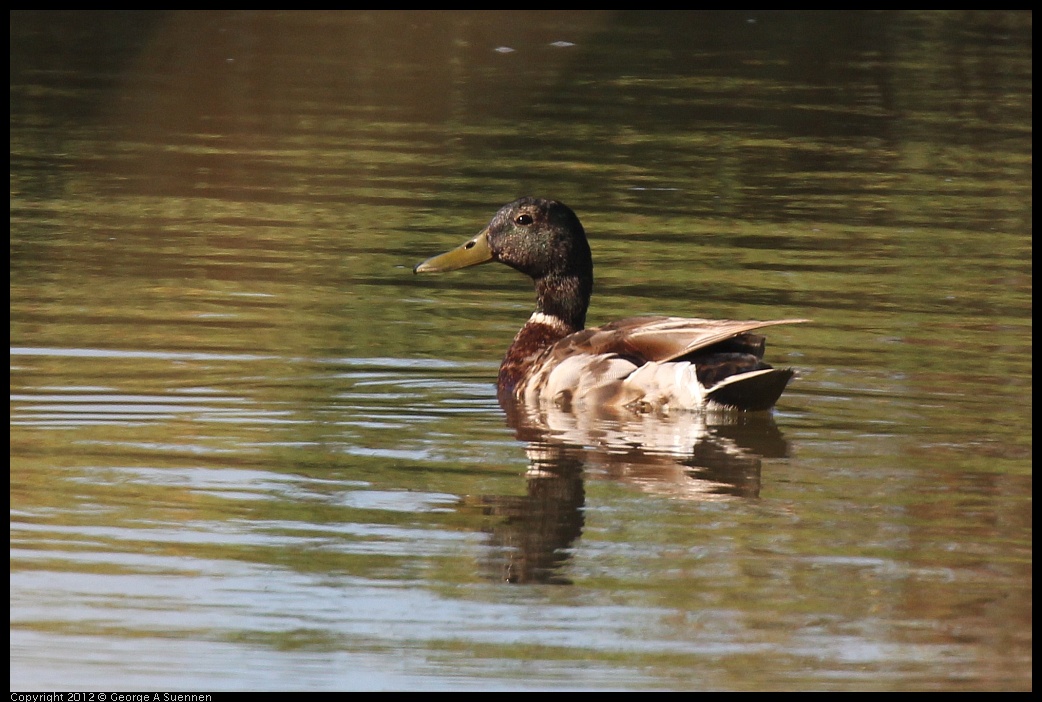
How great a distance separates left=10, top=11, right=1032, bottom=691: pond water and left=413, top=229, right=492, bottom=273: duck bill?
1.29ft

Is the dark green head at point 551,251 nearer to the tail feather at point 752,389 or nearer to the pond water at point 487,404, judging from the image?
the pond water at point 487,404

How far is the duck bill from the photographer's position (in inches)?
420

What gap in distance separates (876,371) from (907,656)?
4.24 m

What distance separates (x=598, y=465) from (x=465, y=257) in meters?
2.78

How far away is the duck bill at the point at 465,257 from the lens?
10672 mm

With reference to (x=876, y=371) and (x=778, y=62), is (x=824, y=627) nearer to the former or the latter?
(x=876, y=371)

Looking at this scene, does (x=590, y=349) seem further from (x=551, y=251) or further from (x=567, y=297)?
(x=551, y=251)

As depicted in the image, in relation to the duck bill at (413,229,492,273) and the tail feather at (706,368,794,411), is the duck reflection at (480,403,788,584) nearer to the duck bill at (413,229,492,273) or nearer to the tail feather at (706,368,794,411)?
the tail feather at (706,368,794,411)

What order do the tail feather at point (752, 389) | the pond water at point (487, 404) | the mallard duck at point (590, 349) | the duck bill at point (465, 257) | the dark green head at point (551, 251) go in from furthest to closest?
1. the duck bill at point (465, 257)
2. the dark green head at point (551, 251)
3. the mallard duck at point (590, 349)
4. the tail feather at point (752, 389)
5. the pond water at point (487, 404)

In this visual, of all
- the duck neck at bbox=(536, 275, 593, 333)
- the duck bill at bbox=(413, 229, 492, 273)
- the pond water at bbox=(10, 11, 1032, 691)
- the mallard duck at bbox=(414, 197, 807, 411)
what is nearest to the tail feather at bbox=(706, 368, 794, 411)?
the mallard duck at bbox=(414, 197, 807, 411)

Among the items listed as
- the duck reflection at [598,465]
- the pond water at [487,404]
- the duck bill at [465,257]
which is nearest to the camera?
the pond water at [487,404]

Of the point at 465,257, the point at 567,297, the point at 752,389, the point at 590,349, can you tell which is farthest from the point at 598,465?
the point at 465,257

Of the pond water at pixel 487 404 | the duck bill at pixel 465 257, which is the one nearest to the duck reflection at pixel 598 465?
the pond water at pixel 487 404

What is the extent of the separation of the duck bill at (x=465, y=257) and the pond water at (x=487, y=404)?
0.39 meters
